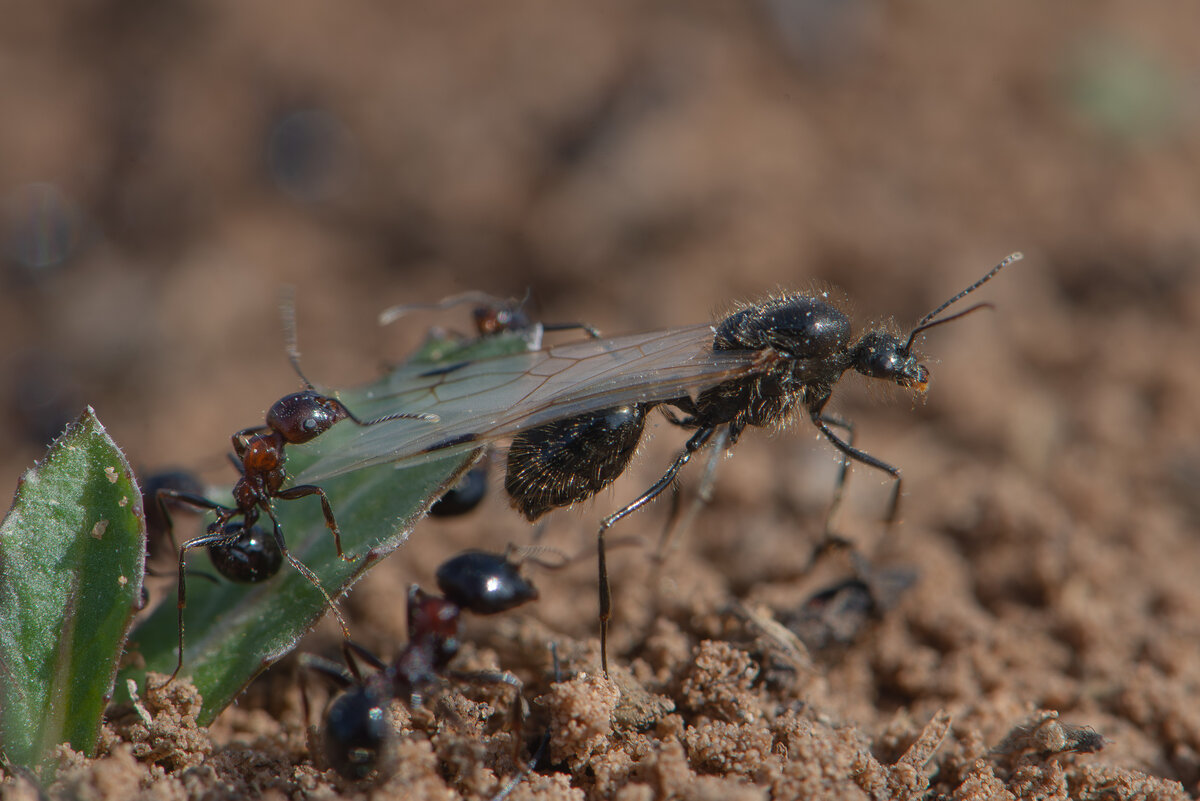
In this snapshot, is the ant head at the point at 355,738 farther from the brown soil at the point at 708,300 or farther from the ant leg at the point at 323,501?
the ant leg at the point at 323,501

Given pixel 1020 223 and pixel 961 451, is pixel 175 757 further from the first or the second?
pixel 1020 223

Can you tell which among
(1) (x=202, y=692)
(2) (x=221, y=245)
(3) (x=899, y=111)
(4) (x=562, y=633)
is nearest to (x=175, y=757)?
(1) (x=202, y=692)

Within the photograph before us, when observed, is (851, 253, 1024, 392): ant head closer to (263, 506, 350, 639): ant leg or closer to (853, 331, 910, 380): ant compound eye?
(853, 331, 910, 380): ant compound eye

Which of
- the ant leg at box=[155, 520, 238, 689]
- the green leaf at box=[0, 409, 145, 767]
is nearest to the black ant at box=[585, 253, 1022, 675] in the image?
the ant leg at box=[155, 520, 238, 689]

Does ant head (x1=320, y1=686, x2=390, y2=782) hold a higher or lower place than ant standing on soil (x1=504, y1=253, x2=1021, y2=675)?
lower

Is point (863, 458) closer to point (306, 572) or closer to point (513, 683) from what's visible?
point (513, 683)

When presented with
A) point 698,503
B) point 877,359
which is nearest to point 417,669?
point 698,503
